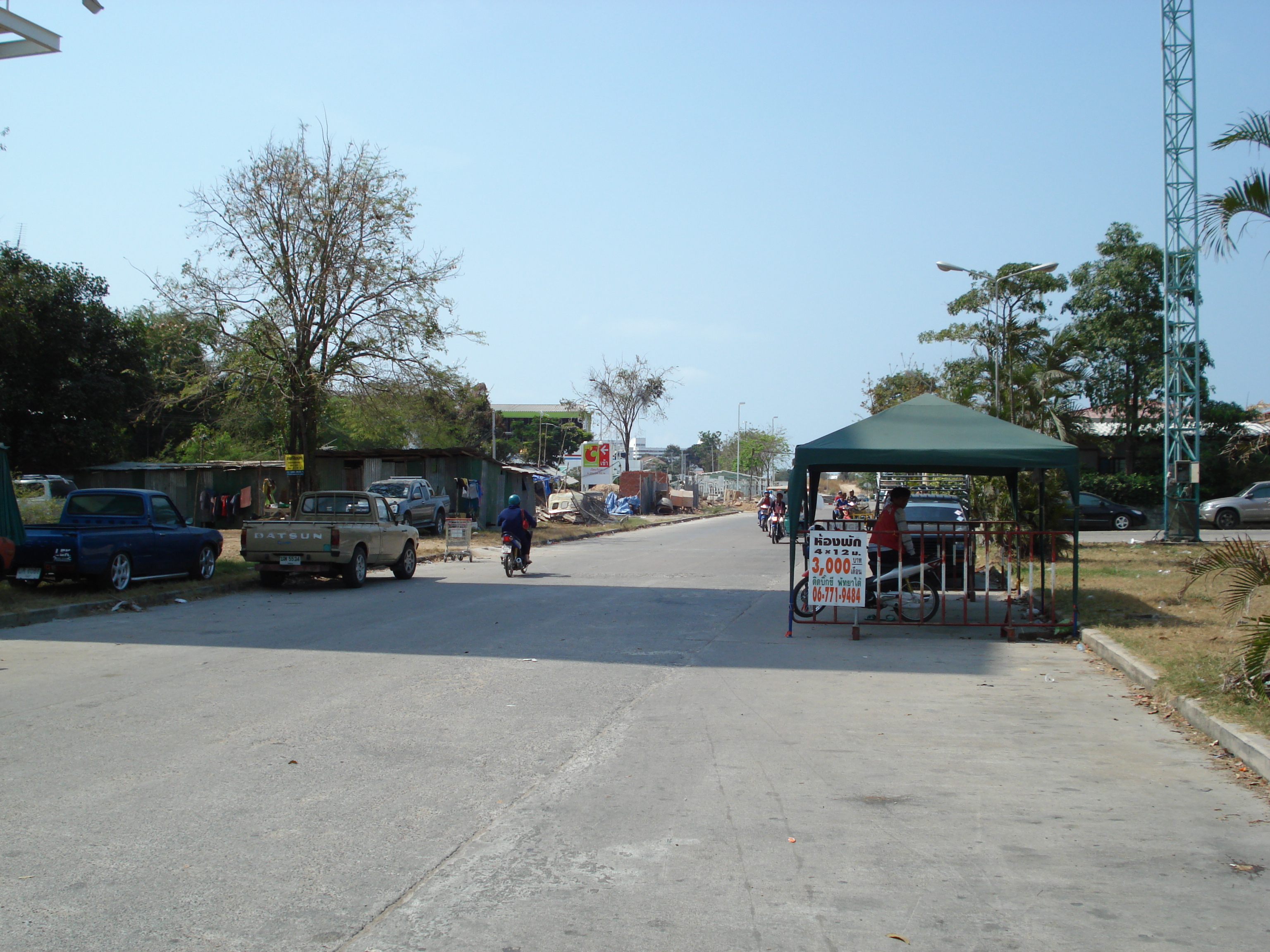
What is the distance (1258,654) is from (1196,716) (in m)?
0.65

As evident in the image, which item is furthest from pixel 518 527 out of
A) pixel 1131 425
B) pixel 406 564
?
pixel 1131 425

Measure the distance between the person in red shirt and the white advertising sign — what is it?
0.41 meters

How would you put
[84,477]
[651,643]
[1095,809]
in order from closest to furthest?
[1095,809], [651,643], [84,477]

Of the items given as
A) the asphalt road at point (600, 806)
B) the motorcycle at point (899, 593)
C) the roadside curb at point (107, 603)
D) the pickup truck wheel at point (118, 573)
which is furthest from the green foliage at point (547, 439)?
the asphalt road at point (600, 806)

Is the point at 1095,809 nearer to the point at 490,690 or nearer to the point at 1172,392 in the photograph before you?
the point at 490,690

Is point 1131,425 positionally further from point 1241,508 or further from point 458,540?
point 458,540

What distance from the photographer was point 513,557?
20281mm

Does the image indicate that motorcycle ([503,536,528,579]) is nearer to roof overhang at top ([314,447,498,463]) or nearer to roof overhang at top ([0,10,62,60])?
roof overhang at top ([0,10,62,60])

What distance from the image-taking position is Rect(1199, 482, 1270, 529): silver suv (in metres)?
37.2

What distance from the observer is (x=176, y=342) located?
2686 centimetres

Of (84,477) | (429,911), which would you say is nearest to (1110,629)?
(429,911)

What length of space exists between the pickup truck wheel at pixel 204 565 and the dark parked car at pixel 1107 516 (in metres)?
31.0

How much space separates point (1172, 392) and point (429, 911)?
118 feet

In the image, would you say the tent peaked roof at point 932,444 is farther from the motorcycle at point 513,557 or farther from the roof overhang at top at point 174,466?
the roof overhang at top at point 174,466
